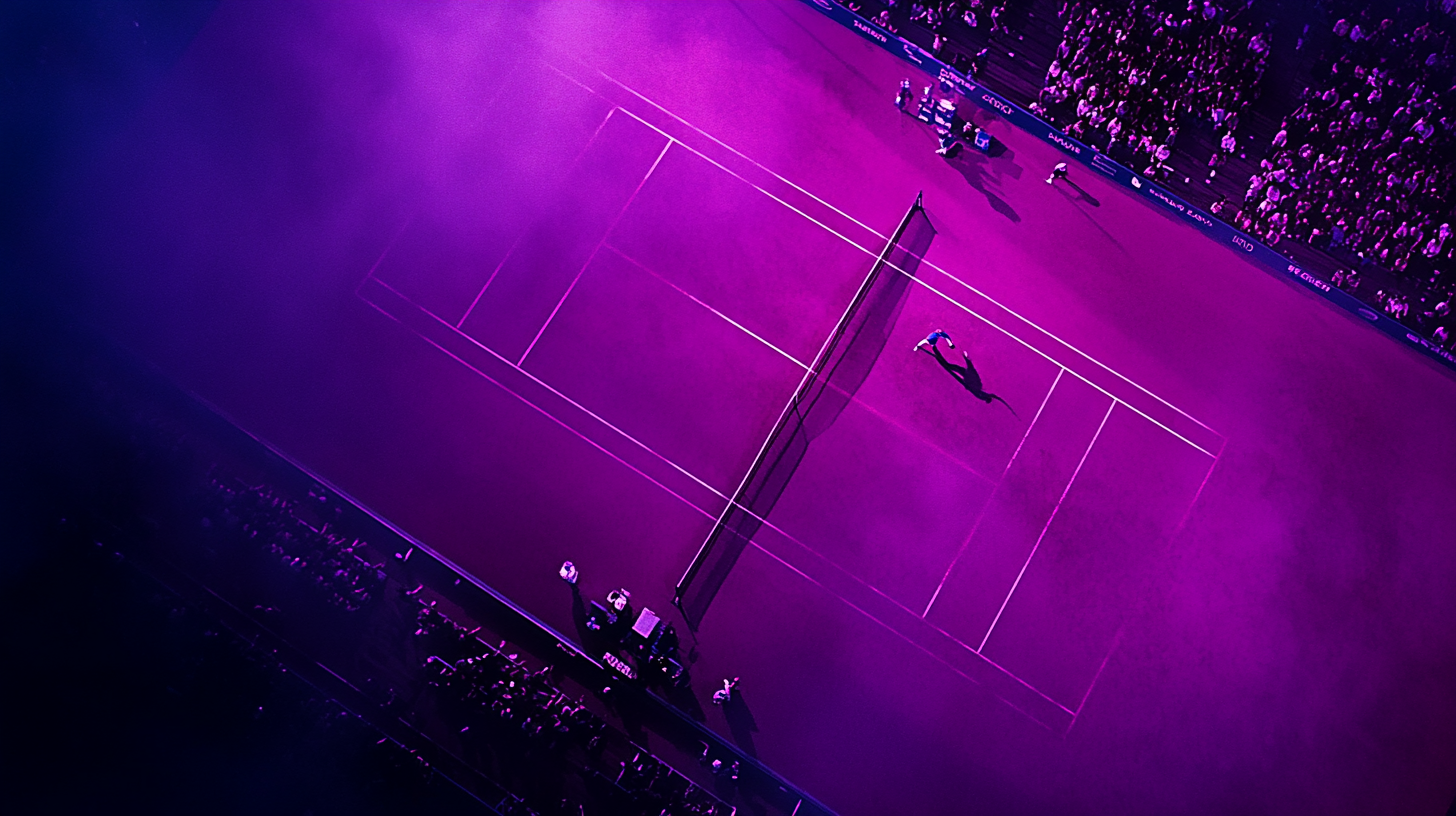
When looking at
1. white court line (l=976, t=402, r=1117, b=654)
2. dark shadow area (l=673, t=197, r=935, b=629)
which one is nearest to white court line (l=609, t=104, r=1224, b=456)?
dark shadow area (l=673, t=197, r=935, b=629)

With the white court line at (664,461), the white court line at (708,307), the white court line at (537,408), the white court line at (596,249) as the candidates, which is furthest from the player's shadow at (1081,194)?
the white court line at (537,408)

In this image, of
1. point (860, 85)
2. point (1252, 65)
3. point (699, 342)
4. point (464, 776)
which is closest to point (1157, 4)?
point (1252, 65)

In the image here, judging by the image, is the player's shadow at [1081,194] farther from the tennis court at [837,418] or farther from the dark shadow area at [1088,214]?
the tennis court at [837,418]

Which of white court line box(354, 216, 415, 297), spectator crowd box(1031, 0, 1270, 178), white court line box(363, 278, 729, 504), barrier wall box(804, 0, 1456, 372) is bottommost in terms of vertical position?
white court line box(363, 278, 729, 504)

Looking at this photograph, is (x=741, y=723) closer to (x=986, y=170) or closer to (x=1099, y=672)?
(x=1099, y=672)

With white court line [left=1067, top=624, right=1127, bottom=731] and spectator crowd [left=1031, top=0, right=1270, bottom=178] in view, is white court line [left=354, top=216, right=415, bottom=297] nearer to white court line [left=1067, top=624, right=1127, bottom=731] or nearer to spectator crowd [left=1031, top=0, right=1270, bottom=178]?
spectator crowd [left=1031, top=0, right=1270, bottom=178]

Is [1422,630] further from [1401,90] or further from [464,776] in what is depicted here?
[464,776]
